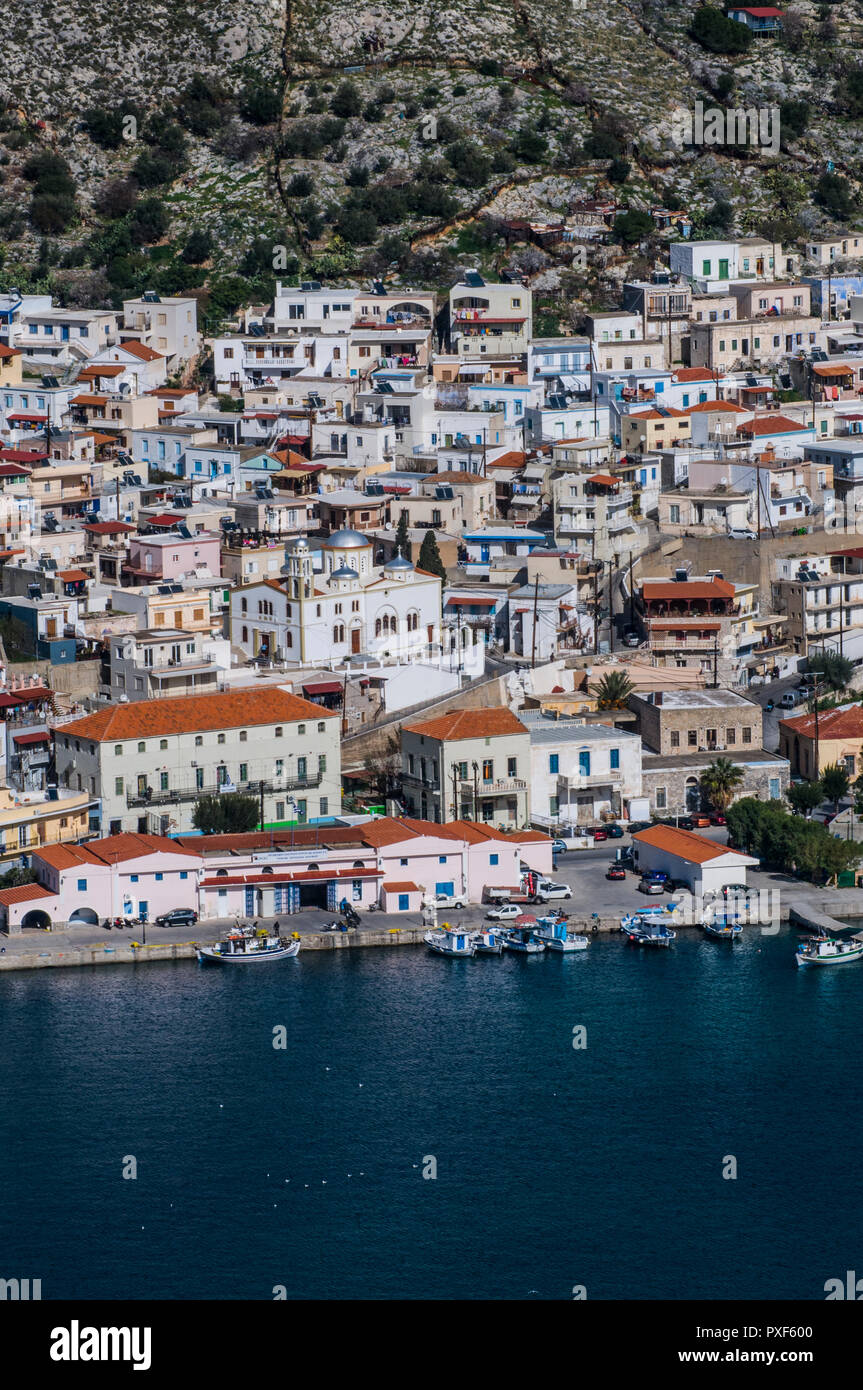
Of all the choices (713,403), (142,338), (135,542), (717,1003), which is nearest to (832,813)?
(717,1003)

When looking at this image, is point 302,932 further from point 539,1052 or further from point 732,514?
point 732,514

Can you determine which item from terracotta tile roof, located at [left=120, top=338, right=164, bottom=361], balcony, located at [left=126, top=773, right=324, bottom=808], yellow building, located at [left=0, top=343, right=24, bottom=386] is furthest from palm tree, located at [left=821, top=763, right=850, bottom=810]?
yellow building, located at [left=0, top=343, right=24, bottom=386]

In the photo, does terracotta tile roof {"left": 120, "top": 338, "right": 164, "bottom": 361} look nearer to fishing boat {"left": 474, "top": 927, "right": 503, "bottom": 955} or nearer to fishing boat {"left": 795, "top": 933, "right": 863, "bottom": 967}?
fishing boat {"left": 474, "top": 927, "right": 503, "bottom": 955}

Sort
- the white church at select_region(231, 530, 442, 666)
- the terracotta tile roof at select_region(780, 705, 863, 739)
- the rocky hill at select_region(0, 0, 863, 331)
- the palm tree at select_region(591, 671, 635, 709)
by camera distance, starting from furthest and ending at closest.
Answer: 1. the rocky hill at select_region(0, 0, 863, 331)
2. the white church at select_region(231, 530, 442, 666)
3. the palm tree at select_region(591, 671, 635, 709)
4. the terracotta tile roof at select_region(780, 705, 863, 739)

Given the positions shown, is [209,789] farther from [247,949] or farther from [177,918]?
[247,949]

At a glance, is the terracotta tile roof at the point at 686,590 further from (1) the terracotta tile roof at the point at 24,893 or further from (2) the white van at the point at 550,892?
(1) the terracotta tile roof at the point at 24,893
